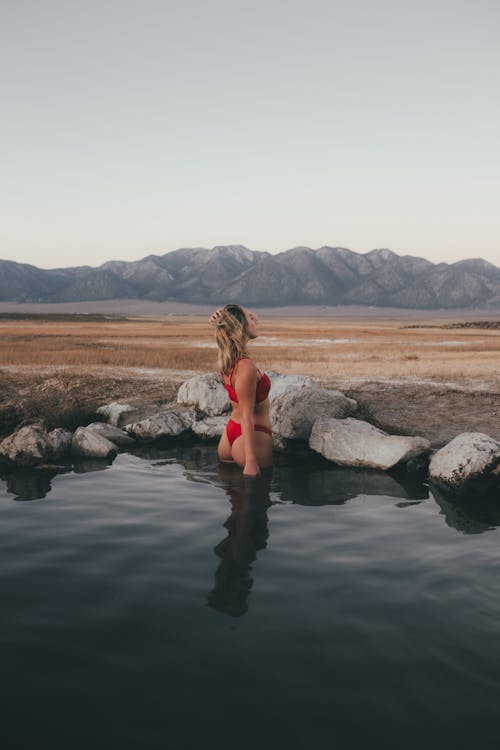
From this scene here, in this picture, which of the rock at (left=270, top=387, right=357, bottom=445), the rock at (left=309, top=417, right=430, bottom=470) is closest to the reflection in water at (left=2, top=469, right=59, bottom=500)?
the rock at (left=270, top=387, right=357, bottom=445)

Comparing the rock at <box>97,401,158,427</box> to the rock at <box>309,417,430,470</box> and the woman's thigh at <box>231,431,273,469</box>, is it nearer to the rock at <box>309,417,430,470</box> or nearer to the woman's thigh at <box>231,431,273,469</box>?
the rock at <box>309,417,430,470</box>

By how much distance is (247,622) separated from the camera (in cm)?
515

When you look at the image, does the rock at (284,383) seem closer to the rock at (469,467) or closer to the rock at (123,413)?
the rock at (123,413)

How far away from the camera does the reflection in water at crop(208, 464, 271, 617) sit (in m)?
5.64

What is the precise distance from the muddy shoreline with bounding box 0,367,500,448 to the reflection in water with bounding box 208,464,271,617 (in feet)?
16.9

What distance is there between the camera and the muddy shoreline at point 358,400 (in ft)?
49.5

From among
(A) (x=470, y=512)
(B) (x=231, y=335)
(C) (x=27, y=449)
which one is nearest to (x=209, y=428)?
(C) (x=27, y=449)

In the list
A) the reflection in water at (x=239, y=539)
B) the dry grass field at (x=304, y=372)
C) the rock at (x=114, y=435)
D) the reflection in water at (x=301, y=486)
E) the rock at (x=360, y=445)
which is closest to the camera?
the reflection in water at (x=239, y=539)

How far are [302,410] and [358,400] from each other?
15.3ft

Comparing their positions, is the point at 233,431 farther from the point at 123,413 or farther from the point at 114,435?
the point at 123,413

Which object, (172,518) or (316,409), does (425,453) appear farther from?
(172,518)

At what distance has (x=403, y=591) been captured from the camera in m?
5.84

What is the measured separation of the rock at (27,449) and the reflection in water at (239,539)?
328 cm

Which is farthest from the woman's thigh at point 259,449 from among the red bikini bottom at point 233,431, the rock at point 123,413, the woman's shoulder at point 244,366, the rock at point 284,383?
the rock at point 123,413
